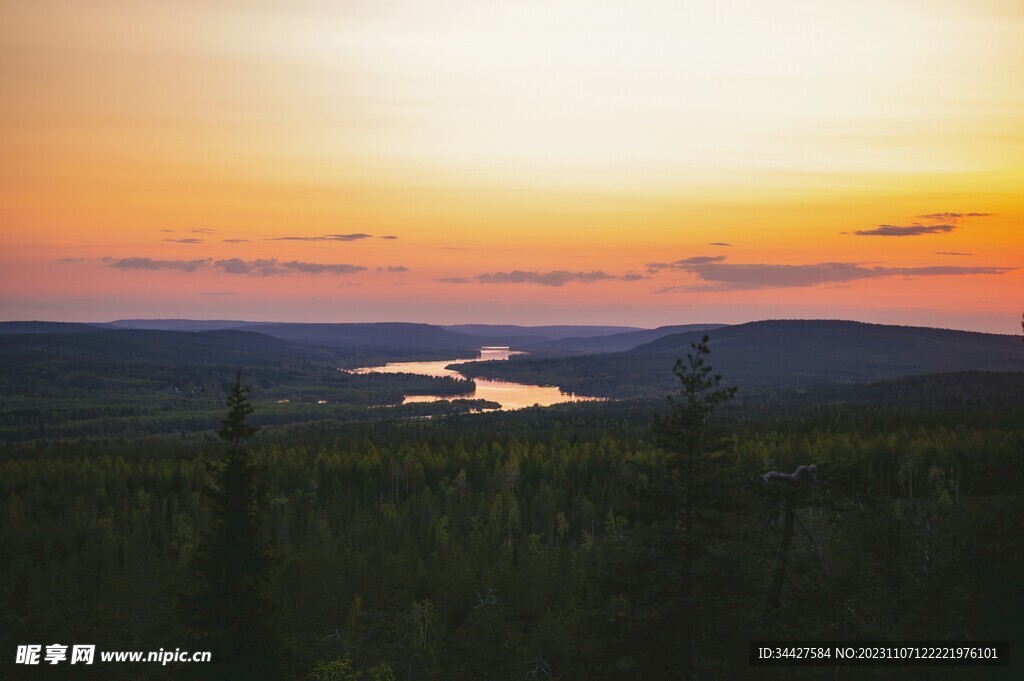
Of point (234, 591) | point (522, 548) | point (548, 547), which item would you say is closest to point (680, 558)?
point (234, 591)

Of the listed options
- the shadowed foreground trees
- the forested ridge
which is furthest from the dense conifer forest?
the forested ridge

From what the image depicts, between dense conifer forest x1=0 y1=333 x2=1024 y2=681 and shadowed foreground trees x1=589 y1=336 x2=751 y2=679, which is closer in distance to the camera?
shadowed foreground trees x1=589 y1=336 x2=751 y2=679

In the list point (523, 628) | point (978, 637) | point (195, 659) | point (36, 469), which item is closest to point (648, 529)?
point (978, 637)

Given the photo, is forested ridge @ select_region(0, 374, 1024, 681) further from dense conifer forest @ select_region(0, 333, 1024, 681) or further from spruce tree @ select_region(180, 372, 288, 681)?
spruce tree @ select_region(180, 372, 288, 681)

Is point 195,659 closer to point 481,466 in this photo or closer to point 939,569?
point 939,569

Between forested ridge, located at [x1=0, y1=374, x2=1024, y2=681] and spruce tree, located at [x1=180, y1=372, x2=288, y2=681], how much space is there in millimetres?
897

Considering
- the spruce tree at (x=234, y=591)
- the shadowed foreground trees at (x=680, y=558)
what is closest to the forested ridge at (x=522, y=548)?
the shadowed foreground trees at (x=680, y=558)

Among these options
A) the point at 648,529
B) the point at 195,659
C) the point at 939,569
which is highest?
the point at 648,529

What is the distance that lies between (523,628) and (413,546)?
23.9 metres

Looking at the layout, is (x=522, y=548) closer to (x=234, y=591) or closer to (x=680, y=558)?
(x=234, y=591)

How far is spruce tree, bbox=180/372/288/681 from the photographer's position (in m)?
27.2

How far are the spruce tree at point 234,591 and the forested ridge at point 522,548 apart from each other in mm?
897

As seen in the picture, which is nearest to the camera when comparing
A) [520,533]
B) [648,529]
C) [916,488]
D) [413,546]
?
[648,529]

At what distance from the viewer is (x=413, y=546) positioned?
3516 inches
